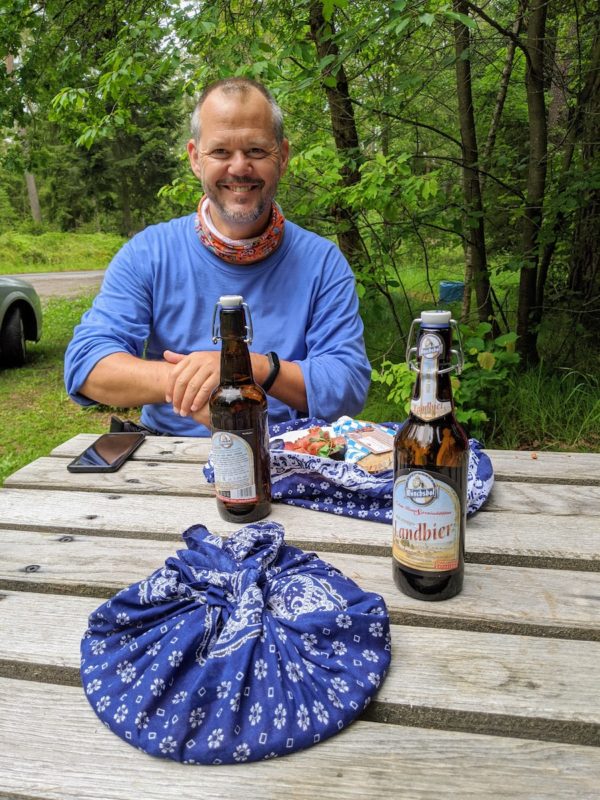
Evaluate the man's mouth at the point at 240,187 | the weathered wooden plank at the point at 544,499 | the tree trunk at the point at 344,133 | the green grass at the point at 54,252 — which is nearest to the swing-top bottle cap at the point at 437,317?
the weathered wooden plank at the point at 544,499

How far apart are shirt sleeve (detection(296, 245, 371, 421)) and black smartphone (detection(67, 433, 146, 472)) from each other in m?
0.53

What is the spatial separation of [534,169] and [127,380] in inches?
115

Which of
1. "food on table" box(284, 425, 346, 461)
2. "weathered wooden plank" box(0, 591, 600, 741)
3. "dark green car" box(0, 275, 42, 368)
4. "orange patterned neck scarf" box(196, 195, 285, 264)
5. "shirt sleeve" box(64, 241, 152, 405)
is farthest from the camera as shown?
"dark green car" box(0, 275, 42, 368)

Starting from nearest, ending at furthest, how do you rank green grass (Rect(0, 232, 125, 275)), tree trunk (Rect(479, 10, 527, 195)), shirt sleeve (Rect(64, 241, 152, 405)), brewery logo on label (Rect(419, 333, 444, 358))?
brewery logo on label (Rect(419, 333, 444, 358))
shirt sleeve (Rect(64, 241, 152, 405))
tree trunk (Rect(479, 10, 527, 195))
green grass (Rect(0, 232, 125, 275))

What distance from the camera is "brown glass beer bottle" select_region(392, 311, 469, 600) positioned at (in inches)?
36.3

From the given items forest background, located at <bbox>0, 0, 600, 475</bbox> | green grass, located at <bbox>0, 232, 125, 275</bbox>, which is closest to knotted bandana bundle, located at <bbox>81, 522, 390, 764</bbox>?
forest background, located at <bbox>0, 0, 600, 475</bbox>

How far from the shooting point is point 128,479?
64.5 inches

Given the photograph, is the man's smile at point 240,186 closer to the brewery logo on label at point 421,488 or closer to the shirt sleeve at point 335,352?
the shirt sleeve at point 335,352

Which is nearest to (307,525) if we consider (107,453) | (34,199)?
(107,453)

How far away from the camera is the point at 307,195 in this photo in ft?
13.1

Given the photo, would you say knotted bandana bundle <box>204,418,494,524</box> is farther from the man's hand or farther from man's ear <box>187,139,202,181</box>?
man's ear <box>187,139,202,181</box>

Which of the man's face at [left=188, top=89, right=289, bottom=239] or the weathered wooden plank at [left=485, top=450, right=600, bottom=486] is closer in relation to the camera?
the weathered wooden plank at [left=485, top=450, right=600, bottom=486]

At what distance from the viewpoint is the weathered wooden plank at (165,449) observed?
179 centimetres

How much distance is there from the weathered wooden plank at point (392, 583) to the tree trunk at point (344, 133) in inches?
108
